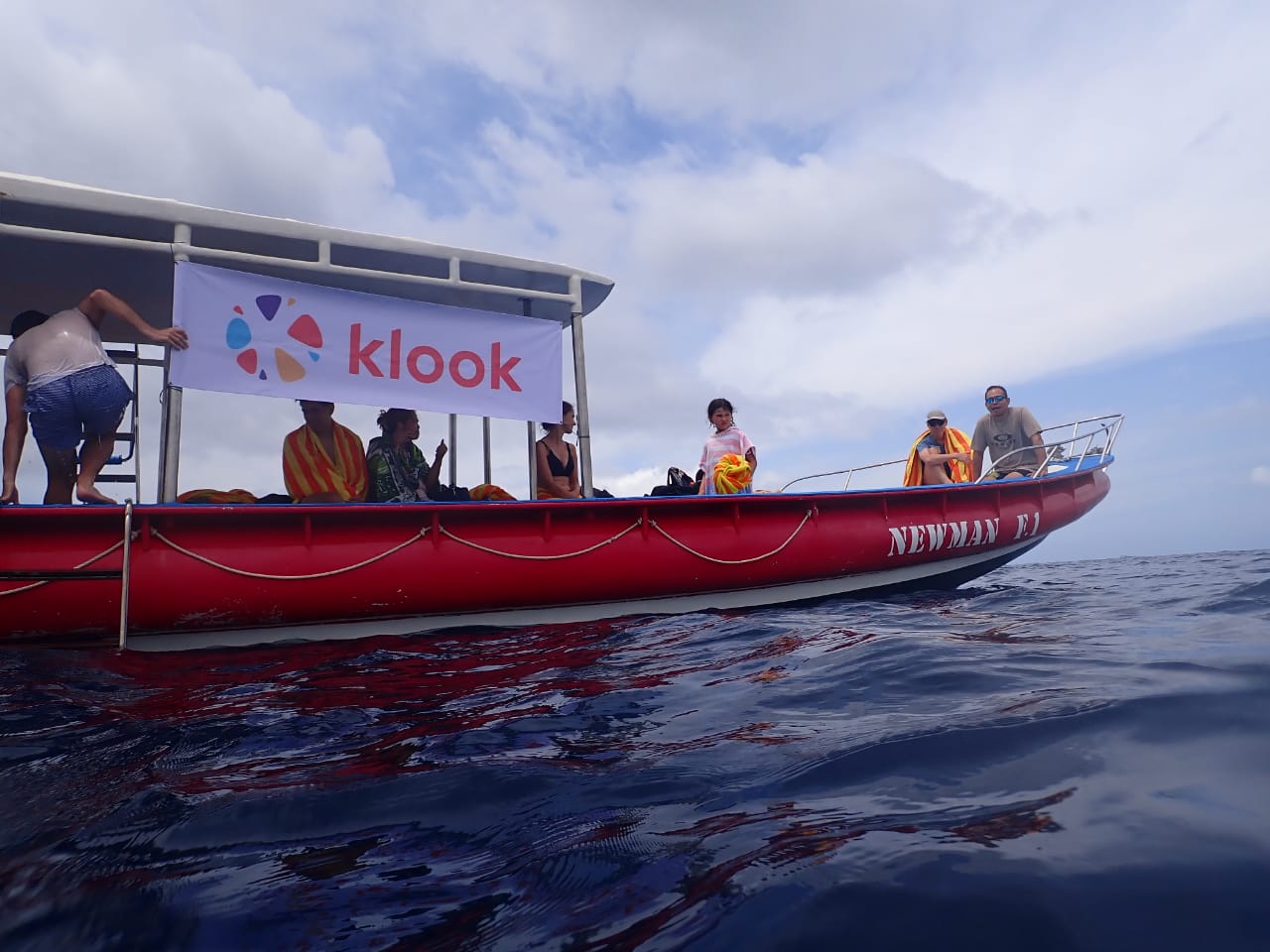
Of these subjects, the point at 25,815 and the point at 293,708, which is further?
the point at 293,708

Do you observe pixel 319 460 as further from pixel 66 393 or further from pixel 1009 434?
pixel 1009 434

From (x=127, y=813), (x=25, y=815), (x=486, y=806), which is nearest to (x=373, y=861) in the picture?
(x=486, y=806)

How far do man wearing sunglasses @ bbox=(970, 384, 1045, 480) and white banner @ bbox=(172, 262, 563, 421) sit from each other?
16.9ft

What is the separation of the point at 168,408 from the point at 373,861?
13.6 feet

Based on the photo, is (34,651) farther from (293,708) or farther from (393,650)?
(293,708)

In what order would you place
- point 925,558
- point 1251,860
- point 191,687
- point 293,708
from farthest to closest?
point 925,558 → point 191,687 → point 293,708 → point 1251,860

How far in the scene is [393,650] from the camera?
4.05 metres

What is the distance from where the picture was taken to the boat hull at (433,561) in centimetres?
396

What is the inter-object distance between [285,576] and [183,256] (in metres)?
2.13

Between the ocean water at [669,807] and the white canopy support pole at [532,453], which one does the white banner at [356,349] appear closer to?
the white canopy support pole at [532,453]

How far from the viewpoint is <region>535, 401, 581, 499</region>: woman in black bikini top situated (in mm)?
5977

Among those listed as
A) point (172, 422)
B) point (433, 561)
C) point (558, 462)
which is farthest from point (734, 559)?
point (172, 422)

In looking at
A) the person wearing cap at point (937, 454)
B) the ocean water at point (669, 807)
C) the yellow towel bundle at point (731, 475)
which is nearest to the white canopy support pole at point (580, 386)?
the yellow towel bundle at point (731, 475)

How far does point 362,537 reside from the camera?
4.54m
